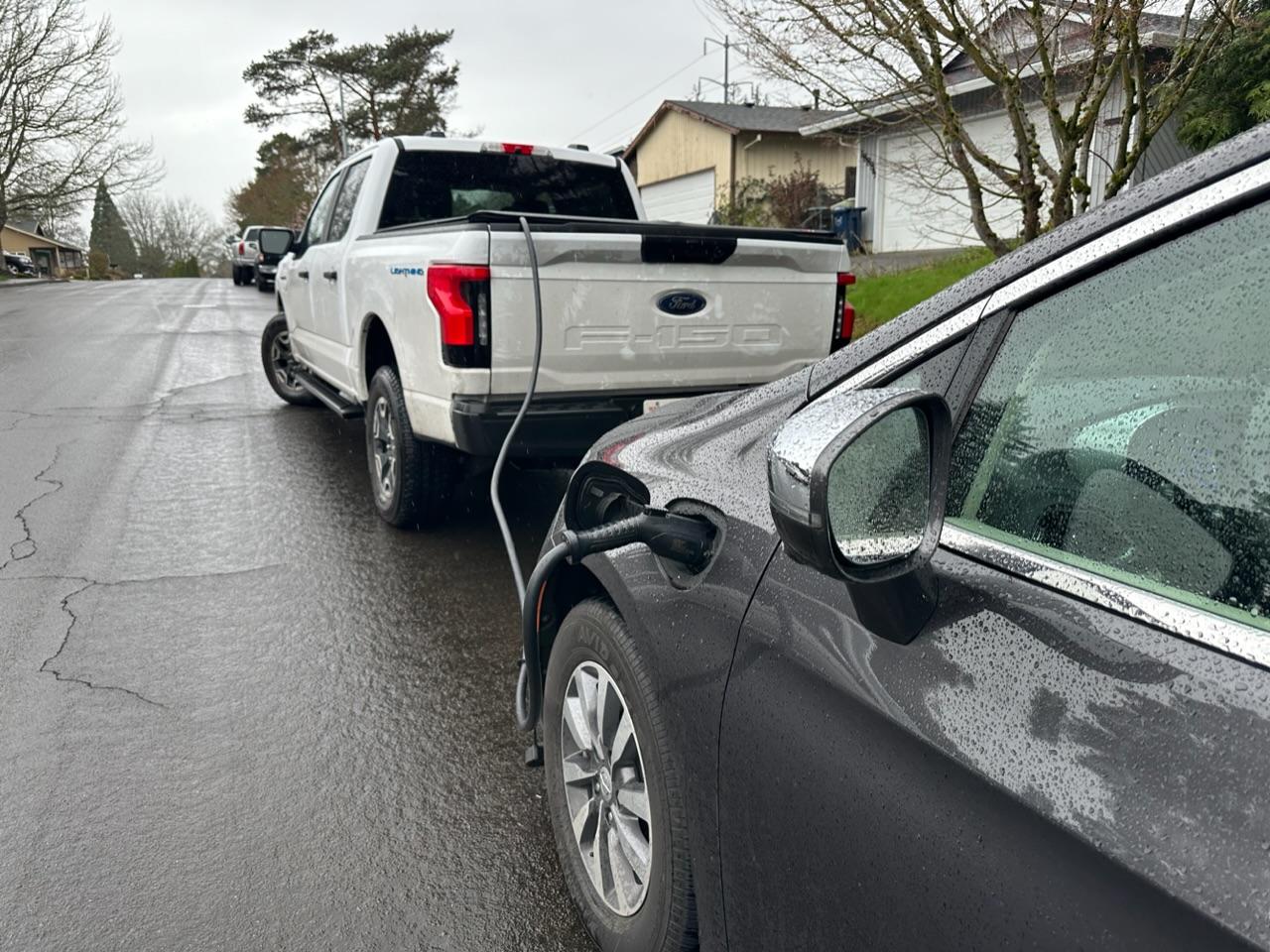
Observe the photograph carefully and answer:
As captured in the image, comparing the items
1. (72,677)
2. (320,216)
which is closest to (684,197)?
(320,216)

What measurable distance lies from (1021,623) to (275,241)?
7640mm

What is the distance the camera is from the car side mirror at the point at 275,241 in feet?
25.6

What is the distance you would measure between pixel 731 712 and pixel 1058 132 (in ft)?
22.8

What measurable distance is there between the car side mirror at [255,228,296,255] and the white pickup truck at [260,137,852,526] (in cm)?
208

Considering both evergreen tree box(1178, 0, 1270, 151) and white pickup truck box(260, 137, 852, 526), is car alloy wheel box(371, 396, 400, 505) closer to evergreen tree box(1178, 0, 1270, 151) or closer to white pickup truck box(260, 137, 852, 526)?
white pickup truck box(260, 137, 852, 526)

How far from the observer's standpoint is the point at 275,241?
787 cm

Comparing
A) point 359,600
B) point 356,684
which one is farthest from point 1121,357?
point 359,600

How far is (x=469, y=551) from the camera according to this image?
5242 millimetres

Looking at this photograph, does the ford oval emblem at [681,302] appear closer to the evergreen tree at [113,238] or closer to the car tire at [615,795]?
the car tire at [615,795]

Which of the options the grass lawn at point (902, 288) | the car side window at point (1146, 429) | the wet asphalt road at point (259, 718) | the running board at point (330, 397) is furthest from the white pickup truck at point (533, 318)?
the grass lawn at point (902, 288)

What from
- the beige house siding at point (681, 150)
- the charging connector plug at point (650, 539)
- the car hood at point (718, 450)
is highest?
the beige house siding at point (681, 150)

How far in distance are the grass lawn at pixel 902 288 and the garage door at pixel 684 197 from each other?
1556 centimetres

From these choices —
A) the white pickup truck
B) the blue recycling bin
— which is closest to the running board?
the white pickup truck

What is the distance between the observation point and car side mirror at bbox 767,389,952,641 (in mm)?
1259
